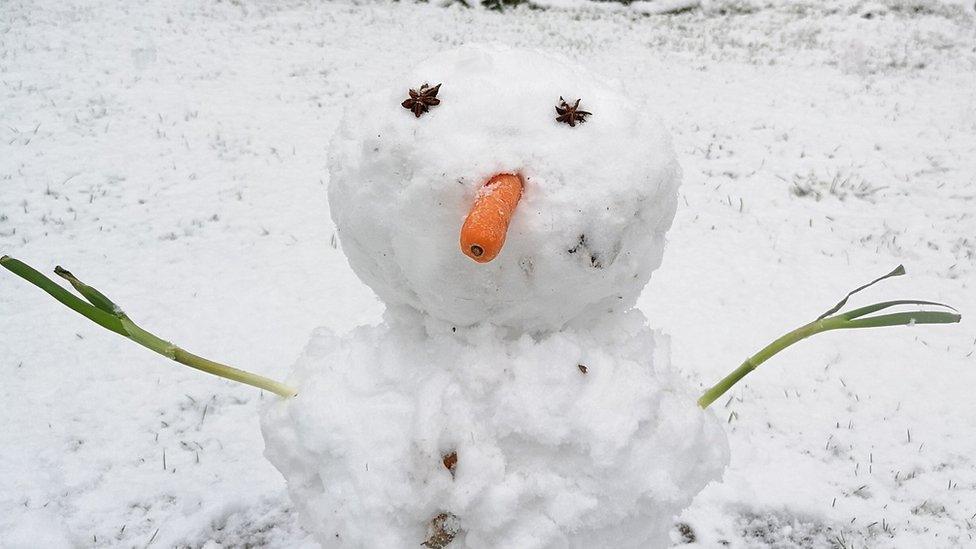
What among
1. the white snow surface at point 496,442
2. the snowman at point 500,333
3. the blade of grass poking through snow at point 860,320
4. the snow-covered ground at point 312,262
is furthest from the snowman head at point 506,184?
the snow-covered ground at point 312,262

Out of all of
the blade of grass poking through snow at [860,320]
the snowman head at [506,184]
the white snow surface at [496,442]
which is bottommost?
the white snow surface at [496,442]

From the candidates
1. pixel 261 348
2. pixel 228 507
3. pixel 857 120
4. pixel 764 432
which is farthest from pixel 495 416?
pixel 857 120

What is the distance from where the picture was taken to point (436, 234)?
127 cm

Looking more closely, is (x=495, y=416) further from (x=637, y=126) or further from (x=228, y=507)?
(x=228, y=507)

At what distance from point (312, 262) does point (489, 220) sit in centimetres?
331

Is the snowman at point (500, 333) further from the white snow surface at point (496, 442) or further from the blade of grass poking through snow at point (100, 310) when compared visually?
the blade of grass poking through snow at point (100, 310)

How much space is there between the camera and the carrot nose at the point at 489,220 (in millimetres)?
1075

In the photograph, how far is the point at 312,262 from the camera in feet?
13.8

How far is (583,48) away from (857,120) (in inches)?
159

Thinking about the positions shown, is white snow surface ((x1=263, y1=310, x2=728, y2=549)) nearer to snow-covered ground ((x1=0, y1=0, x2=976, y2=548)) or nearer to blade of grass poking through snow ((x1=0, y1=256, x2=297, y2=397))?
blade of grass poking through snow ((x1=0, y1=256, x2=297, y2=397))

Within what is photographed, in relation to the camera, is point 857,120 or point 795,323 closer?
point 795,323

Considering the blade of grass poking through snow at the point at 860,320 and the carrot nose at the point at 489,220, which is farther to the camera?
the blade of grass poking through snow at the point at 860,320

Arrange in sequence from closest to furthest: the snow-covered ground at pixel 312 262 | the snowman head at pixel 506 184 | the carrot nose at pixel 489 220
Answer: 1. the carrot nose at pixel 489 220
2. the snowman head at pixel 506 184
3. the snow-covered ground at pixel 312 262

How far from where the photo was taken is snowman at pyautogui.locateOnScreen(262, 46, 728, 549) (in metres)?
1.27
